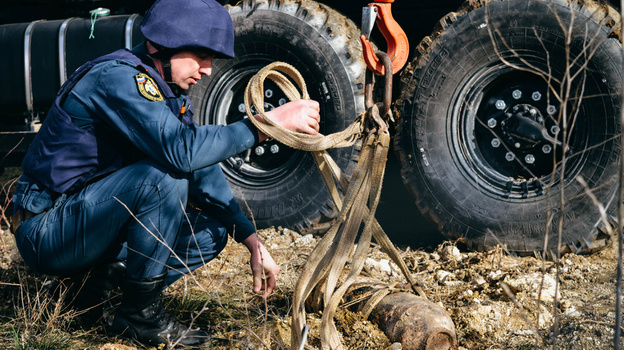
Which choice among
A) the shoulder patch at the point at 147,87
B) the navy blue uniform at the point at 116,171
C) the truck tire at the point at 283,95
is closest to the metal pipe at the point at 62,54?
the truck tire at the point at 283,95

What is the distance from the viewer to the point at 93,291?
8.13ft

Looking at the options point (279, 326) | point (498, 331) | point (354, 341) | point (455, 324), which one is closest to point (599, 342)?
point (498, 331)

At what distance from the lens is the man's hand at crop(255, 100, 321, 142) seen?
6.79 feet

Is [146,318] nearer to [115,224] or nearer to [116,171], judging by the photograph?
[115,224]

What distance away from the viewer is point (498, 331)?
2352mm

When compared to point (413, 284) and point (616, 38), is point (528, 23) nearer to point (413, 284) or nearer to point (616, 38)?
point (616, 38)

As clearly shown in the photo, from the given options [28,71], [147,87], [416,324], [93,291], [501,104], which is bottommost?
[93,291]

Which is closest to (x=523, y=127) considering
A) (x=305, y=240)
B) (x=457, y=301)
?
(x=457, y=301)

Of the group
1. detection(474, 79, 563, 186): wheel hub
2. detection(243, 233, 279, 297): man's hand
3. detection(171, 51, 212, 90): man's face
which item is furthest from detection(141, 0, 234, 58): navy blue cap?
detection(474, 79, 563, 186): wheel hub

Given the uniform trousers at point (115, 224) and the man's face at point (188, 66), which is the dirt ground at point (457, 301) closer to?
the uniform trousers at point (115, 224)

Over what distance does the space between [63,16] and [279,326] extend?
11.3ft

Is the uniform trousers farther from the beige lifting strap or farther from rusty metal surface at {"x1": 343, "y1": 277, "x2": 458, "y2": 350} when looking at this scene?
rusty metal surface at {"x1": 343, "y1": 277, "x2": 458, "y2": 350}

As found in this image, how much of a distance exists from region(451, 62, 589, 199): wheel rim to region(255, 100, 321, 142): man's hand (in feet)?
4.46

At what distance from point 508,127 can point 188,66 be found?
1.85m
